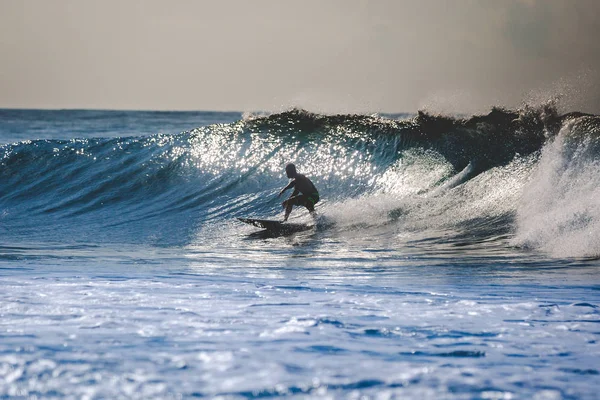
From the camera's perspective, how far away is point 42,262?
359 inches

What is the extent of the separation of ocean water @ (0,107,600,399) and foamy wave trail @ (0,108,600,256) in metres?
0.06

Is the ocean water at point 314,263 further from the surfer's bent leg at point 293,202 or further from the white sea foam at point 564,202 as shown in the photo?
the surfer's bent leg at point 293,202

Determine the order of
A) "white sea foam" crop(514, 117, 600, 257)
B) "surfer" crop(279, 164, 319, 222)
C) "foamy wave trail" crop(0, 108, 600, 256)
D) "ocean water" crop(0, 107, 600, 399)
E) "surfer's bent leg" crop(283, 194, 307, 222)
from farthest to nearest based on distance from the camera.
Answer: "surfer" crop(279, 164, 319, 222), "surfer's bent leg" crop(283, 194, 307, 222), "foamy wave trail" crop(0, 108, 600, 256), "white sea foam" crop(514, 117, 600, 257), "ocean water" crop(0, 107, 600, 399)

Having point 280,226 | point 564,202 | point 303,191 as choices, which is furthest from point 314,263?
point 564,202

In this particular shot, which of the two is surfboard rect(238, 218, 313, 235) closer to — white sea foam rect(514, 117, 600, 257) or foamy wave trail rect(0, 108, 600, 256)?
foamy wave trail rect(0, 108, 600, 256)

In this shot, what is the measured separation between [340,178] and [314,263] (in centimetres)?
724

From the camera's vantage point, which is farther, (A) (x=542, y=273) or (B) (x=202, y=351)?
(A) (x=542, y=273)

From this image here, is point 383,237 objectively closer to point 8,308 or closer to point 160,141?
point 8,308

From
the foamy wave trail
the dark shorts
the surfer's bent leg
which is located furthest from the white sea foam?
the surfer's bent leg

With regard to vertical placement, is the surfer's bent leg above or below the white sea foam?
below

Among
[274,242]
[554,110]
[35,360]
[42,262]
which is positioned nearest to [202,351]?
[35,360]

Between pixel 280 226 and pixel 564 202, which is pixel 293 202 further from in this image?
pixel 564 202

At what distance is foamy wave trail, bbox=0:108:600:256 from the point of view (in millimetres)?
11445

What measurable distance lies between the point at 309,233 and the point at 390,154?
5650 millimetres
